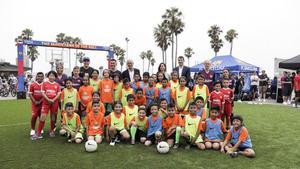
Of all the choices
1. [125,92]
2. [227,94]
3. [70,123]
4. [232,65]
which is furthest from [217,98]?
[232,65]

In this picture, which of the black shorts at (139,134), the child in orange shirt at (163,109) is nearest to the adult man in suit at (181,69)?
the child in orange shirt at (163,109)

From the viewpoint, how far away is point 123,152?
509cm

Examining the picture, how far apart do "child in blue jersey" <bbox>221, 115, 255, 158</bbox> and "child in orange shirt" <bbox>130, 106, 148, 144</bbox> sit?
1.76 meters

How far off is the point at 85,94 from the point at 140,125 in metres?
1.70

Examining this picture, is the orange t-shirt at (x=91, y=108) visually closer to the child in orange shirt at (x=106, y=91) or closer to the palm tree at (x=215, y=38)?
the child in orange shirt at (x=106, y=91)

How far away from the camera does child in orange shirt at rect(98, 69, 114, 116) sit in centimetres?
670

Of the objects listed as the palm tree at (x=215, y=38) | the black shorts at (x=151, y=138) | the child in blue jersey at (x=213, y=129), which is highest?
the palm tree at (x=215, y=38)

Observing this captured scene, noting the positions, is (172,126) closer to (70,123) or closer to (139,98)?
(139,98)

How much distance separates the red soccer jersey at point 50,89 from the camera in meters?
6.15

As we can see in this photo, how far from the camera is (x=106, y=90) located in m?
6.70

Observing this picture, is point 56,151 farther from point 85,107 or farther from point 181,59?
point 181,59

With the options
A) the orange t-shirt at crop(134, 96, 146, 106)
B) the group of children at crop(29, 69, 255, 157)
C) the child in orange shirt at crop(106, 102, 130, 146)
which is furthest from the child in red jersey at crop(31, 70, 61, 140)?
the orange t-shirt at crop(134, 96, 146, 106)

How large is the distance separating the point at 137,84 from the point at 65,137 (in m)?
2.20

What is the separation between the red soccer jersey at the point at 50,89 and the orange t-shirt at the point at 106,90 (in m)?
1.10
